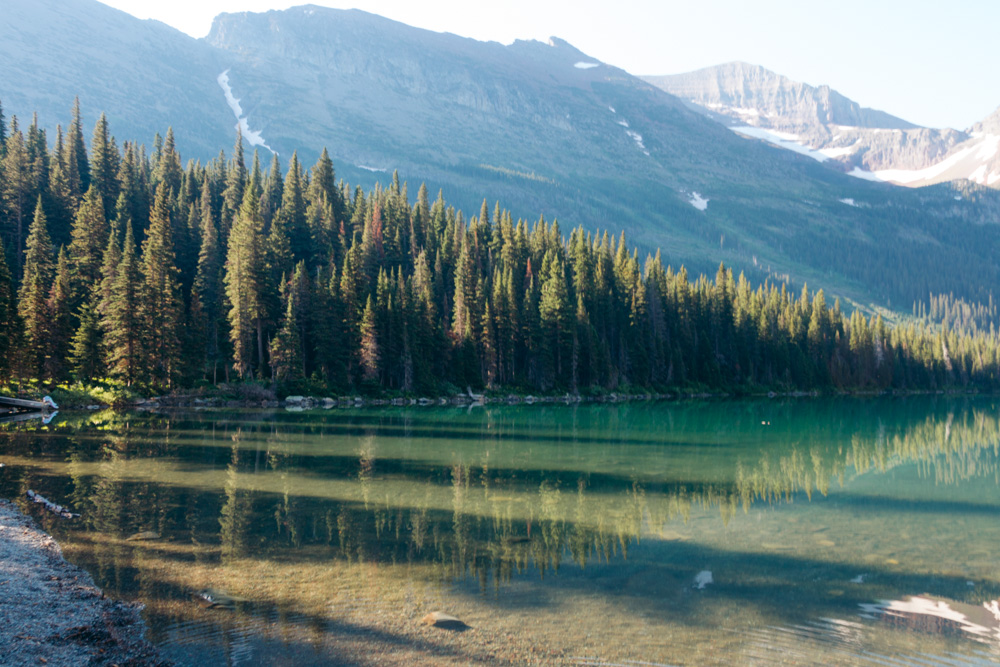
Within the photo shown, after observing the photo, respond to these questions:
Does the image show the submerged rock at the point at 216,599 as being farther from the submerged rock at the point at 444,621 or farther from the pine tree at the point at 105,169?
the pine tree at the point at 105,169

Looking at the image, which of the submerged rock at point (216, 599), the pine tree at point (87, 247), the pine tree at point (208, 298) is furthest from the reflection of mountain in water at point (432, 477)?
the pine tree at point (87, 247)

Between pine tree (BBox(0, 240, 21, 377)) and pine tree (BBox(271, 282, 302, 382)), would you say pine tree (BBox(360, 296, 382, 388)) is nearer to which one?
pine tree (BBox(271, 282, 302, 382))

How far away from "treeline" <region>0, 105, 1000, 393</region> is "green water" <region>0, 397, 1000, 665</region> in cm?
2395

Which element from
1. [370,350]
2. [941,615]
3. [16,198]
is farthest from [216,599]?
[16,198]

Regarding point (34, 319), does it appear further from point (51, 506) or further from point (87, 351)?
point (51, 506)

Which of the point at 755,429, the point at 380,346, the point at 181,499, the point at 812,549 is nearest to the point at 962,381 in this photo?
the point at 755,429

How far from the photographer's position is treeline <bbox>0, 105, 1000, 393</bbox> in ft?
210

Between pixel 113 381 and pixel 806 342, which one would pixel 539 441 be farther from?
pixel 806 342

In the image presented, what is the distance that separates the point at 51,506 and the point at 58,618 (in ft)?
35.2

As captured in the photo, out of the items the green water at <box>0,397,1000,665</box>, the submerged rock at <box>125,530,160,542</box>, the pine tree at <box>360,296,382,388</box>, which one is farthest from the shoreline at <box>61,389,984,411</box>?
the submerged rock at <box>125,530,160,542</box>

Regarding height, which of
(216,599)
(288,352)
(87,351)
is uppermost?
(288,352)

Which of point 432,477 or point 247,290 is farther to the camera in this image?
point 247,290

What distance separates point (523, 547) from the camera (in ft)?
64.0

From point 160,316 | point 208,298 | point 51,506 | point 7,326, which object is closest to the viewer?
point 51,506
